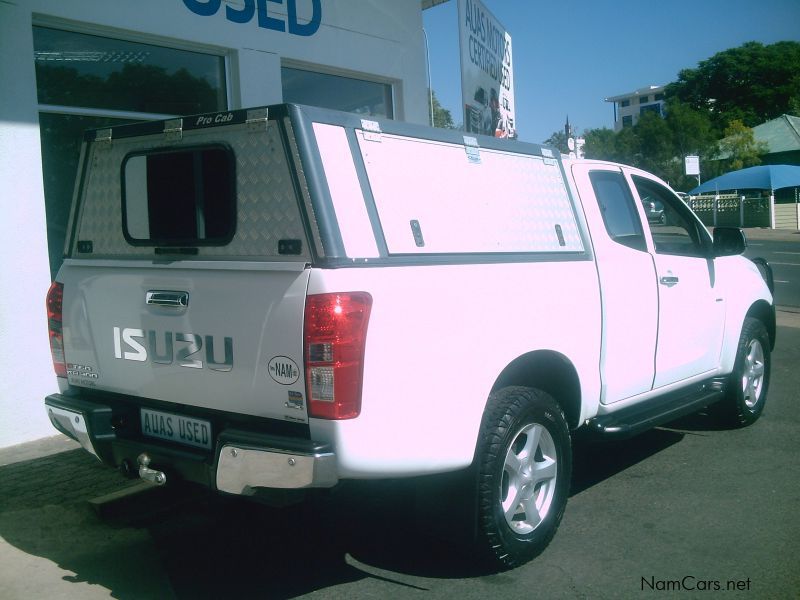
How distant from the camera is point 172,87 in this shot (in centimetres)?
745

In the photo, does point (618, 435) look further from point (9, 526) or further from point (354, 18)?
point (354, 18)

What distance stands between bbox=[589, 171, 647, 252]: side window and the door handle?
0.23m

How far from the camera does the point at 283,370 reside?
10.3 feet

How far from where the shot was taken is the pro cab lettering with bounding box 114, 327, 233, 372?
11.1ft

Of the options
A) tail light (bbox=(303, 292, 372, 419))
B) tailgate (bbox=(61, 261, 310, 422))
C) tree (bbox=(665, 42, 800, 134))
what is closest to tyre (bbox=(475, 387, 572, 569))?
tail light (bbox=(303, 292, 372, 419))

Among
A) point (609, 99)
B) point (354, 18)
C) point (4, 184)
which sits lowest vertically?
point (4, 184)

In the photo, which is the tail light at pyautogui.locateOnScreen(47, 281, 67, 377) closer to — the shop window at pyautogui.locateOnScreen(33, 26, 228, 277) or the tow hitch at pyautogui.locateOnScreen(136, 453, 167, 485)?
the tow hitch at pyautogui.locateOnScreen(136, 453, 167, 485)

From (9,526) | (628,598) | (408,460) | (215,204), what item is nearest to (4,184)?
(9,526)

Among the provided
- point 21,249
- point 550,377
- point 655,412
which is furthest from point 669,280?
point 21,249

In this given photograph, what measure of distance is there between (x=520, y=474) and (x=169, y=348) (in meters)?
1.73

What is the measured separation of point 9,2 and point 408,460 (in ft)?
16.1

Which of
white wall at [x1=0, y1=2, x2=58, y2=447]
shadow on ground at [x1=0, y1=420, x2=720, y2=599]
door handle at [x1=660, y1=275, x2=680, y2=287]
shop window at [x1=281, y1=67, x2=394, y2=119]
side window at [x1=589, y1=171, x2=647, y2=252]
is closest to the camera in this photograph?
shadow on ground at [x1=0, y1=420, x2=720, y2=599]

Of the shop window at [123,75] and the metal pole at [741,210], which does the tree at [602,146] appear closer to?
the metal pole at [741,210]

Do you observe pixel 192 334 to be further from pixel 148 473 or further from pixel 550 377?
pixel 550 377
